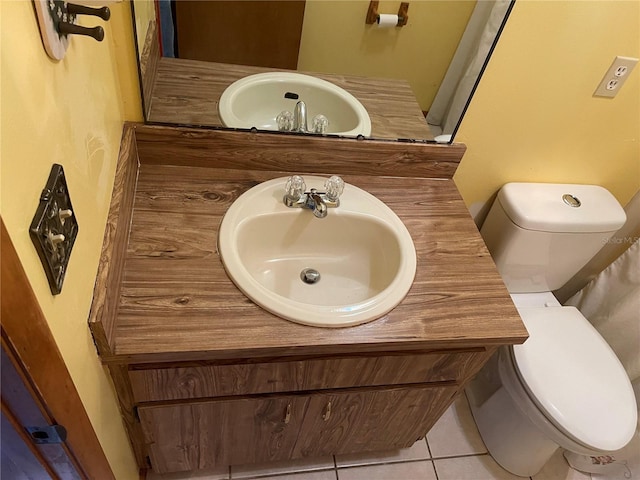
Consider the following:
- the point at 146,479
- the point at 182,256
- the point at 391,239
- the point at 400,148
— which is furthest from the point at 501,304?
the point at 146,479

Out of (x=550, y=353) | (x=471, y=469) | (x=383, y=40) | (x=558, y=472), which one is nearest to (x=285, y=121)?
(x=383, y=40)

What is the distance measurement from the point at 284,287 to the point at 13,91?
74cm

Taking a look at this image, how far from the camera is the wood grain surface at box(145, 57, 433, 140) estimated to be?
Result: 1.11 m

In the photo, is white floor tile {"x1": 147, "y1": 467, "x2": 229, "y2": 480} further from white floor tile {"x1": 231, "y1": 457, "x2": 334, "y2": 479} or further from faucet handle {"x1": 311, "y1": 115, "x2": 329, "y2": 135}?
faucet handle {"x1": 311, "y1": 115, "x2": 329, "y2": 135}

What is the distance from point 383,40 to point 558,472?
5.01 ft

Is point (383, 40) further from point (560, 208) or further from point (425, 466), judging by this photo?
point (425, 466)

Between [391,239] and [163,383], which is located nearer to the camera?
[163,383]

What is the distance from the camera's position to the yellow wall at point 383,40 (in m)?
1.11

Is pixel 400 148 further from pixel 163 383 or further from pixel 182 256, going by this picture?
pixel 163 383

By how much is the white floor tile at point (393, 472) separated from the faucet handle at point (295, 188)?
0.92 m

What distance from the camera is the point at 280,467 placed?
1460 millimetres

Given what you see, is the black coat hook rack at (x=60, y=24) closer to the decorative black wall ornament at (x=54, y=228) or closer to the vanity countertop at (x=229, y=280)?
the decorative black wall ornament at (x=54, y=228)

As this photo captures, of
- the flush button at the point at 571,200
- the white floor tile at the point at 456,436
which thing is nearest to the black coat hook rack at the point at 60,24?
the flush button at the point at 571,200

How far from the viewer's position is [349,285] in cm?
114
